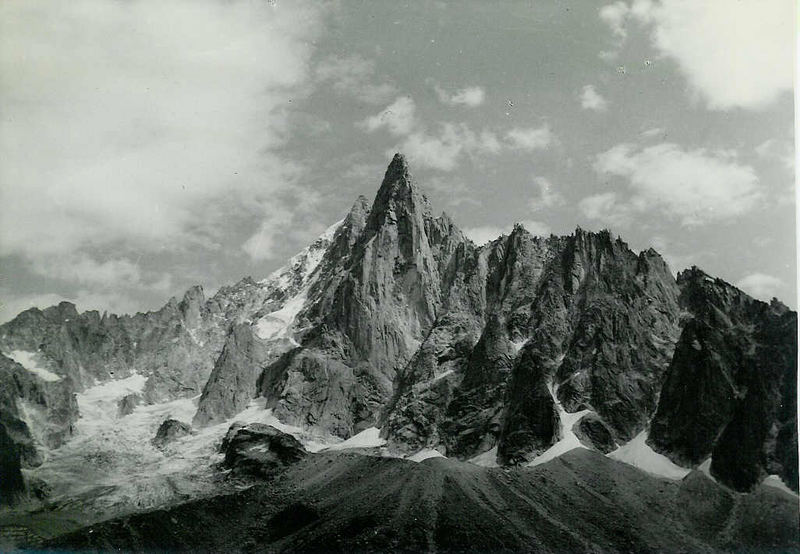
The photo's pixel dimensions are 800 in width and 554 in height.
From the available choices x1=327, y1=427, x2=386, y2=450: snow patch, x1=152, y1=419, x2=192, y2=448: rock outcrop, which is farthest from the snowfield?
x1=327, y1=427, x2=386, y2=450: snow patch

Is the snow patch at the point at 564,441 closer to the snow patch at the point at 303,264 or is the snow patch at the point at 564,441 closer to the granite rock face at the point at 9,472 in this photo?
the granite rock face at the point at 9,472

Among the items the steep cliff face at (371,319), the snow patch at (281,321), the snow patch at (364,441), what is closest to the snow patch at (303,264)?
the snow patch at (281,321)

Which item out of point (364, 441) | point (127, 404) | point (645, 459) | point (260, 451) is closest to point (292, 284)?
point (127, 404)

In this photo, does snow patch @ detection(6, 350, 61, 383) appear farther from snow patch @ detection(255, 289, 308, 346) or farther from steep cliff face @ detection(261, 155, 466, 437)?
snow patch @ detection(255, 289, 308, 346)

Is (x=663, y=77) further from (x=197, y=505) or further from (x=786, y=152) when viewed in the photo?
(x=197, y=505)

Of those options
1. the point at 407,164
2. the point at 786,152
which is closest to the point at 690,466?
the point at 786,152

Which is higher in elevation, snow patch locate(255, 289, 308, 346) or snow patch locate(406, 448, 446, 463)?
snow patch locate(255, 289, 308, 346)
